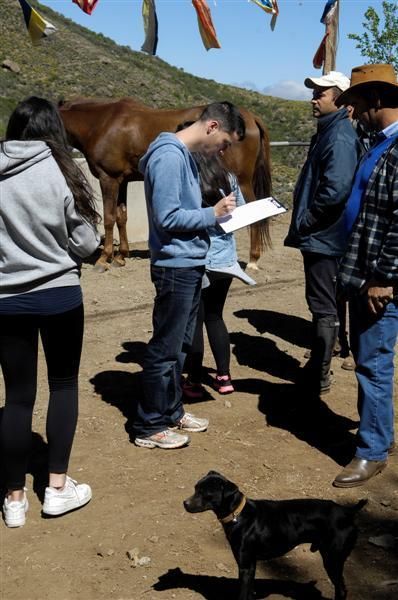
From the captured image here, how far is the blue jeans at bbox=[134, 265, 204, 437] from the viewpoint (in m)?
4.34

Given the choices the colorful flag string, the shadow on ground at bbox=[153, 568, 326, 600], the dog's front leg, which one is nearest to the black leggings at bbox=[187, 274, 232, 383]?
the shadow on ground at bbox=[153, 568, 326, 600]

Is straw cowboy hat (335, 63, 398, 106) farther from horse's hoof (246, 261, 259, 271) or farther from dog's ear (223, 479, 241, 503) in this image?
horse's hoof (246, 261, 259, 271)

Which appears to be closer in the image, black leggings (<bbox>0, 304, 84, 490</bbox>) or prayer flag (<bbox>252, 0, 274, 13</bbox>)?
black leggings (<bbox>0, 304, 84, 490</bbox>)

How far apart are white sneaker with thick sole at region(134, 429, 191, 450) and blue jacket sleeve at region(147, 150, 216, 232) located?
49.6 inches

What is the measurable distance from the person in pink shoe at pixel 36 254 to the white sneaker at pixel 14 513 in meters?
0.18

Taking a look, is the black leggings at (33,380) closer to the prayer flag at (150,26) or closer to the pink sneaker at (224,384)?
the pink sneaker at (224,384)

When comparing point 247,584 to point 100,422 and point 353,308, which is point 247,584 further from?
point 100,422

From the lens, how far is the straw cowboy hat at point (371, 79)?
3.83 meters

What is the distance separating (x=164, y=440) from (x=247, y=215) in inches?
53.7

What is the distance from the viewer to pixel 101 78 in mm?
35500

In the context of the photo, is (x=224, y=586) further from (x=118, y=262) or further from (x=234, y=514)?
(x=118, y=262)

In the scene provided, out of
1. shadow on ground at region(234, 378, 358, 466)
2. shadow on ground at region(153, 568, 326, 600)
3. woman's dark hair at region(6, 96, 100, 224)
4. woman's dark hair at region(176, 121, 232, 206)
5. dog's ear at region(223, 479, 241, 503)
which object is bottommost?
shadow on ground at region(234, 378, 358, 466)

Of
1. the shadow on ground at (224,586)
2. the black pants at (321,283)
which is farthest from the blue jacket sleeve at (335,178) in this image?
the shadow on ground at (224,586)

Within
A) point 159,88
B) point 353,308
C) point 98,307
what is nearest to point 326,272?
point 353,308
